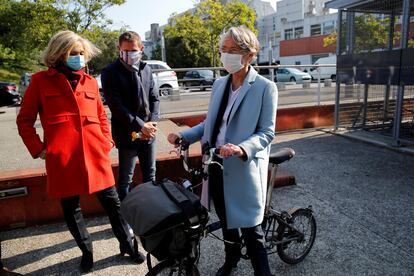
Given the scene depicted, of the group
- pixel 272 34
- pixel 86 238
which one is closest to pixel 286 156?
pixel 86 238

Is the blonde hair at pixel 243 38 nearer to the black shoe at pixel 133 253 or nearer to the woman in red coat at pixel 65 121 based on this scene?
the woman in red coat at pixel 65 121

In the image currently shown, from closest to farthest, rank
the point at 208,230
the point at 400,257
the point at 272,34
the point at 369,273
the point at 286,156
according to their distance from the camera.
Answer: the point at 208,230 < the point at 286,156 < the point at 369,273 < the point at 400,257 < the point at 272,34

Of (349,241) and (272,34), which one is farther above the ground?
(272,34)

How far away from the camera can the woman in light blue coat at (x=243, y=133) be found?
2.27m

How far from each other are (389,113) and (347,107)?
3.18 feet

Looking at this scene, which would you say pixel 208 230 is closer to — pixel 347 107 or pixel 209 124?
pixel 209 124

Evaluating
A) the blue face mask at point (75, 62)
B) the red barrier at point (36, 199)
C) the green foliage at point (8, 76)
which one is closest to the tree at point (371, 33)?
the red barrier at point (36, 199)

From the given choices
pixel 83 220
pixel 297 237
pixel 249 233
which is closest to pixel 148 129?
pixel 83 220

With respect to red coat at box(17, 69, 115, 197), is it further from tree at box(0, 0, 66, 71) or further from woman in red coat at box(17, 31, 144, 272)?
tree at box(0, 0, 66, 71)

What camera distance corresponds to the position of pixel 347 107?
8633mm

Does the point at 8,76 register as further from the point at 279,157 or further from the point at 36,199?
the point at 279,157

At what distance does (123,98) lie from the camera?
10.9 ft

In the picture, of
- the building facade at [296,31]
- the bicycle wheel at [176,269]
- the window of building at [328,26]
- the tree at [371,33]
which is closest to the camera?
the bicycle wheel at [176,269]

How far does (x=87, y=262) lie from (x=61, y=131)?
1.18 meters
